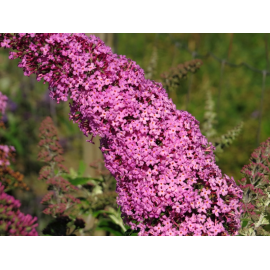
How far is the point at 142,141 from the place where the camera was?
138 centimetres

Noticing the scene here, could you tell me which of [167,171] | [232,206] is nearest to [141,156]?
[167,171]

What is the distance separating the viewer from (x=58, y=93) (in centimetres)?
149

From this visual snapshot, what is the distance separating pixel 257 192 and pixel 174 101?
1.58m

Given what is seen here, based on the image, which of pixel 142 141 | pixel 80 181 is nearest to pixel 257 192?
pixel 142 141

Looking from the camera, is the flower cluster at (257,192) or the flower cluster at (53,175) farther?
the flower cluster at (53,175)

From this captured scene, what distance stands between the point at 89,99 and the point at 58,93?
0.51 feet

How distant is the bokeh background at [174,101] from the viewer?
3199 millimetres

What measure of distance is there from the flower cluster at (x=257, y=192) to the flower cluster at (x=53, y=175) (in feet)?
2.49

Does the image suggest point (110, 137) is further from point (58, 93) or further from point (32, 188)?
point (32, 188)

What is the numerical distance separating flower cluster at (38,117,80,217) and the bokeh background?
3.04ft

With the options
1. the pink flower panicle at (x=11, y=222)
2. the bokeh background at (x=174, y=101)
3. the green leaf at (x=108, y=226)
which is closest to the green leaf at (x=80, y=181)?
the green leaf at (x=108, y=226)

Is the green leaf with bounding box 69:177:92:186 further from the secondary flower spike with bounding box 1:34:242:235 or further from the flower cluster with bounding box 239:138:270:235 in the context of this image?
the flower cluster with bounding box 239:138:270:235

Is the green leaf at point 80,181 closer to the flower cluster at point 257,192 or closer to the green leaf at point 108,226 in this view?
the green leaf at point 108,226

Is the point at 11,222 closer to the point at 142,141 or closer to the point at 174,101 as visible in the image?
the point at 142,141
